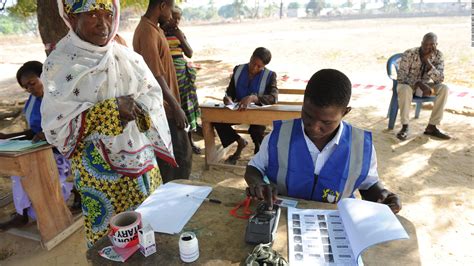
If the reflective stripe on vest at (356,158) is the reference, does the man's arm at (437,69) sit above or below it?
below

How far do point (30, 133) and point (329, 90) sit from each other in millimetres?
2821

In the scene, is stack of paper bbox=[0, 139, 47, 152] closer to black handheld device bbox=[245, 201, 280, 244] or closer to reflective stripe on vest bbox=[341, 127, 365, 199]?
black handheld device bbox=[245, 201, 280, 244]

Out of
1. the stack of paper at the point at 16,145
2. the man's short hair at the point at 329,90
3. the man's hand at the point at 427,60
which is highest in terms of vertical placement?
the man's short hair at the point at 329,90

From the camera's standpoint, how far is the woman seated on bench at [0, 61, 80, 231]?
2832 mm

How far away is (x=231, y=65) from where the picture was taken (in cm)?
1243

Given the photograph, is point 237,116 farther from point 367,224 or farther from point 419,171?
point 367,224

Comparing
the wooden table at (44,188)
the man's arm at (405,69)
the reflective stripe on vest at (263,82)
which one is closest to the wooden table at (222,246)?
the wooden table at (44,188)

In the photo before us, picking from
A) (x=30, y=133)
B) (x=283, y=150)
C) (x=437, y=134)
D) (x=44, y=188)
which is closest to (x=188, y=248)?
(x=283, y=150)

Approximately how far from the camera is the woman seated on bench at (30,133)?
111 inches

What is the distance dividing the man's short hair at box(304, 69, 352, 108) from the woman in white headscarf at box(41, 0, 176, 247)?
35.9 inches

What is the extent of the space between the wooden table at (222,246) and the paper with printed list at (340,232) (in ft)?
0.16

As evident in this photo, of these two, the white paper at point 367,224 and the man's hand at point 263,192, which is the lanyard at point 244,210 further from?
the white paper at point 367,224

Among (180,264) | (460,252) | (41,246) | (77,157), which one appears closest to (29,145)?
(41,246)

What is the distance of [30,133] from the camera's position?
305cm
